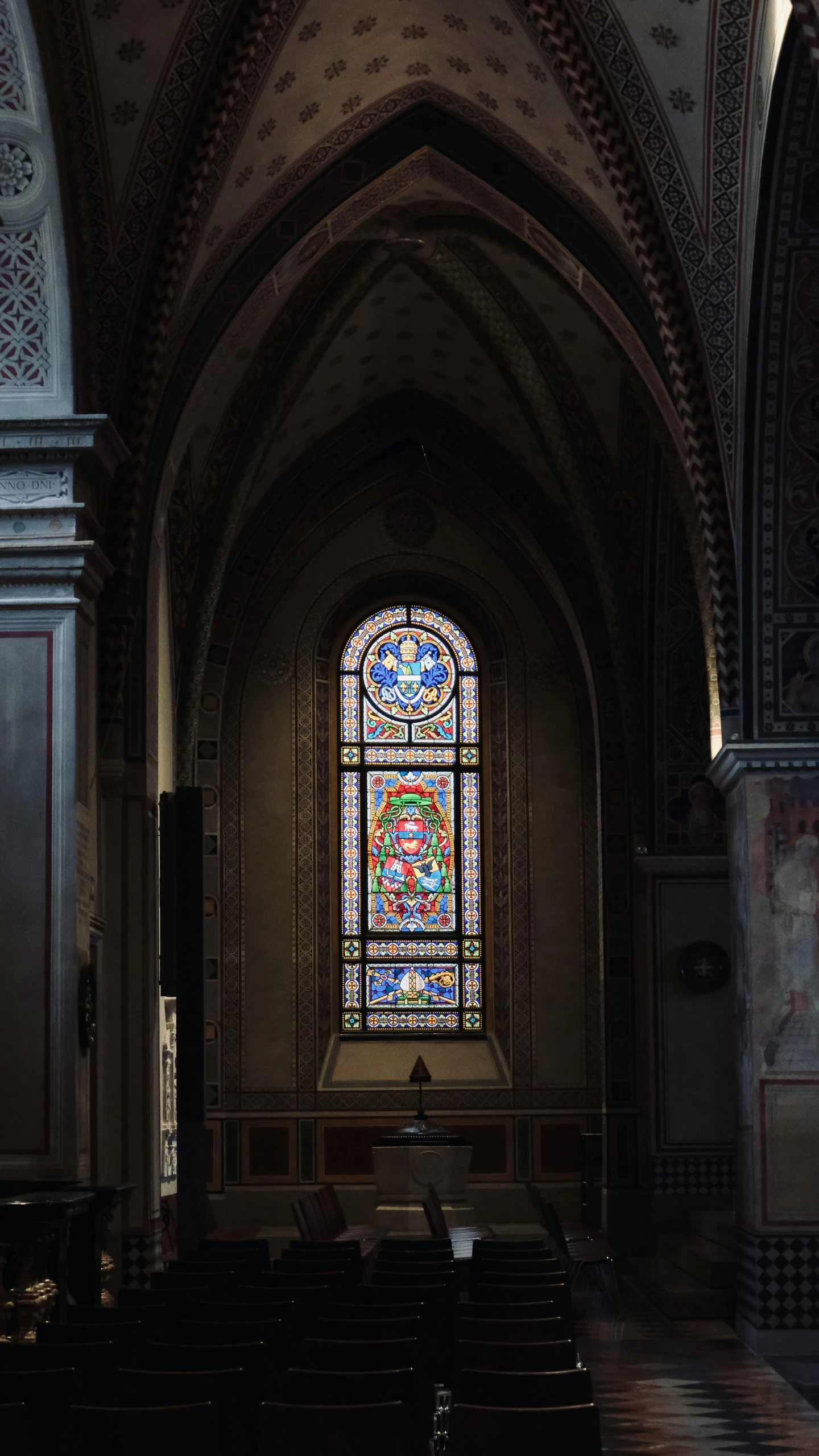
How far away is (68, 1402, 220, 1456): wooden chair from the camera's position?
493cm

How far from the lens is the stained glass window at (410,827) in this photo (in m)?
20.3

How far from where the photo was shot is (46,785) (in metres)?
11.2

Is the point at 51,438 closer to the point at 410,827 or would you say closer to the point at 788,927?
the point at 788,927

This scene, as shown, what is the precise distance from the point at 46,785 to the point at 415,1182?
839 cm

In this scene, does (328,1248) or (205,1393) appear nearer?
(205,1393)

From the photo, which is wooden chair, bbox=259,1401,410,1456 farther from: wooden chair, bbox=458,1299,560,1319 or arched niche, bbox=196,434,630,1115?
arched niche, bbox=196,434,630,1115

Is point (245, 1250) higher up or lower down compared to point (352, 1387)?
lower down

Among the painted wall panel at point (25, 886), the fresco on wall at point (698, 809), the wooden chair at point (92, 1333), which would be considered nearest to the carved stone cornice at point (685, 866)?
the fresco on wall at point (698, 809)

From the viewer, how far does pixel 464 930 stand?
20453 mm

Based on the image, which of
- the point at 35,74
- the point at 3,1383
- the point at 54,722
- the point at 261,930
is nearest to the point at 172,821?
the point at 54,722

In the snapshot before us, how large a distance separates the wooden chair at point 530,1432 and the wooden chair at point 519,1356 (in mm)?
1330

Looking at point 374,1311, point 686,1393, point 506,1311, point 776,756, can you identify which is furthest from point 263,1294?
point 776,756

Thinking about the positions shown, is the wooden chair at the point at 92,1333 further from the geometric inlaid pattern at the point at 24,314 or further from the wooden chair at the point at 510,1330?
the geometric inlaid pattern at the point at 24,314

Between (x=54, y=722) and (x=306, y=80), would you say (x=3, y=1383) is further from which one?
(x=306, y=80)
